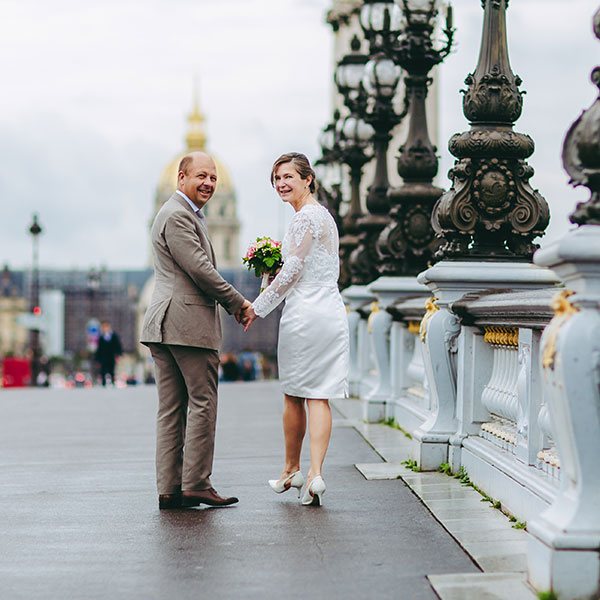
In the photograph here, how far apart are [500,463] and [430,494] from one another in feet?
2.30

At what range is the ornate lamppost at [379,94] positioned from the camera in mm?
15266

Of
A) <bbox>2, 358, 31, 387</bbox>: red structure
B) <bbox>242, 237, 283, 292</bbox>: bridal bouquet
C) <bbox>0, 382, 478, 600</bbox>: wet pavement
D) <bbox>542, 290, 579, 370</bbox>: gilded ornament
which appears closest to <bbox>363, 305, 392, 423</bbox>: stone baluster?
<bbox>0, 382, 478, 600</bbox>: wet pavement

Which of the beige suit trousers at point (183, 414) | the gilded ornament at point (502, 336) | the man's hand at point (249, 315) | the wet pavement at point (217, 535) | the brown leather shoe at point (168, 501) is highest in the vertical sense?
the man's hand at point (249, 315)

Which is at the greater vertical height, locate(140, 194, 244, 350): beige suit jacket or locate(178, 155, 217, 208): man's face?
locate(178, 155, 217, 208): man's face

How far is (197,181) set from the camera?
783 centimetres

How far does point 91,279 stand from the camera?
57.3 metres

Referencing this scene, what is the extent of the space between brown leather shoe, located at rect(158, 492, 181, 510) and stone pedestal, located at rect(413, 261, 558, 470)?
6.35 ft

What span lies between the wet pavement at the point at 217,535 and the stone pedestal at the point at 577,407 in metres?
0.54

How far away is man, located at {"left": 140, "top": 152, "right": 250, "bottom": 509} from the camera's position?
7.70 metres

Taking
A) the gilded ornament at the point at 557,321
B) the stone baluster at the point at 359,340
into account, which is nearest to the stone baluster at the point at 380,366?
the stone baluster at the point at 359,340

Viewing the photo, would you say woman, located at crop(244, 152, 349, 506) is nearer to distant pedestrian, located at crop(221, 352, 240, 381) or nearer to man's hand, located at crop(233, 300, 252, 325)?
man's hand, located at crop(233, 300, 252, 325)

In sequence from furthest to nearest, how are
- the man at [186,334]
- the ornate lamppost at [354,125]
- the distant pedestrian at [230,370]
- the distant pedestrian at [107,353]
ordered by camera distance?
1. the distant pedestrian at [230,370]
2. the distant pedestrian at [107,353]
3. the ornate lamppost at [354,125]
4. the man at [186,334]

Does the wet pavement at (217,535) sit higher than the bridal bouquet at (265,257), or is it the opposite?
the bridal bouquet at (265,257)

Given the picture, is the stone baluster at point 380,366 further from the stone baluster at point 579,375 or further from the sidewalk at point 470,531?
the stone baluster at point 579,375
